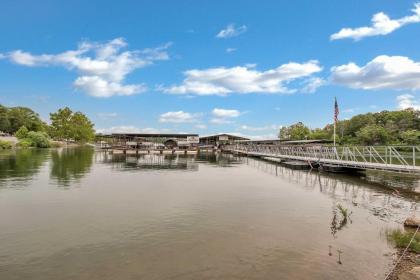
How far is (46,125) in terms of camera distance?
15875cm

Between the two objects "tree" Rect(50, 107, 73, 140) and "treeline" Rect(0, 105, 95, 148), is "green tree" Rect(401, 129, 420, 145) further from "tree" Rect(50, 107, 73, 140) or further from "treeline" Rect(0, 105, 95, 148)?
"tree" Rect(50, 107, 73, 140)

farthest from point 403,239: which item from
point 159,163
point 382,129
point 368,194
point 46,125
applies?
point 46,125

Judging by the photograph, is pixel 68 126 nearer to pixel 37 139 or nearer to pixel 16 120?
pixel 16 120

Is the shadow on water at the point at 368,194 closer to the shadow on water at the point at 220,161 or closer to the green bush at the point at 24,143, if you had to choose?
the shadow on water at the point at 220,161

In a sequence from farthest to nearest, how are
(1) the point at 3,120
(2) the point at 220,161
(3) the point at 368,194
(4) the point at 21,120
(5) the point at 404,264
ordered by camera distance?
(4) the point at 21,120
(1) the point at 3,120
(2) the point at 220,161
(3) the point at 368,194
(5) the point at 404,264

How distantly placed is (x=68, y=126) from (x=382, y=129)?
125 m

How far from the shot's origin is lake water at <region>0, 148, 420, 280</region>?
11.5m

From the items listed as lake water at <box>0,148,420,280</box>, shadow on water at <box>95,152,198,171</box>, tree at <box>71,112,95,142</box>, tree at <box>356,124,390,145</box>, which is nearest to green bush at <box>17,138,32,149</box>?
tree at <box>71,112,95,142</box>

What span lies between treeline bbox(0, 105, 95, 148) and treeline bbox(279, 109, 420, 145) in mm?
106631

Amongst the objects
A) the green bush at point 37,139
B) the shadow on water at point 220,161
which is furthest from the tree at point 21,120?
the shadow on water at point 220,161

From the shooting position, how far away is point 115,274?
10.9 metres

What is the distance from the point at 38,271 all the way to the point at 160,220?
7.66 m

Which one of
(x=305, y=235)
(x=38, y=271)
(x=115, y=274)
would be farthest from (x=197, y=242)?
(x=38, y=271)

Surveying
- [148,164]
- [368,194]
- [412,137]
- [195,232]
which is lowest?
[195,232]
